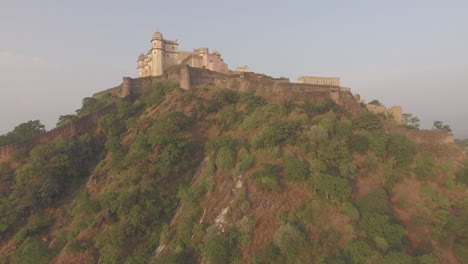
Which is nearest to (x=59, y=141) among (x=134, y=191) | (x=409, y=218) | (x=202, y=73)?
(x=134, y=191)

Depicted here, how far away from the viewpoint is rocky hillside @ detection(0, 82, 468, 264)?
15406 millimetres

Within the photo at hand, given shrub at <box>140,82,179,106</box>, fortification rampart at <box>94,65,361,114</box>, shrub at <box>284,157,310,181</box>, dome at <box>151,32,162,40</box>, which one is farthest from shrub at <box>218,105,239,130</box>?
dome at <box>151,32,162,40</box>

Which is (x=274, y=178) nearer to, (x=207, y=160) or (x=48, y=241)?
(x=207, y=160)

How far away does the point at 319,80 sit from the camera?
43812mm

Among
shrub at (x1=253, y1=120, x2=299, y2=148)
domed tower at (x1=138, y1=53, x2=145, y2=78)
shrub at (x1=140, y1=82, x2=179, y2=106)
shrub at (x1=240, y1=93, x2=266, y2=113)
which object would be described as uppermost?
domed tower at (x1=138, y1=53, x2=145, y2=78)

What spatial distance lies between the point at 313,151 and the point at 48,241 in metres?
15.5

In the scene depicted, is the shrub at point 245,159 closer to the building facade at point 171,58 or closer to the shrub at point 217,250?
the shrub at point 217,250

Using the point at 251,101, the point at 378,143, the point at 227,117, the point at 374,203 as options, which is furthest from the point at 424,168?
the point at 227,117

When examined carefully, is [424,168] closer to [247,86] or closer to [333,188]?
[333,188]

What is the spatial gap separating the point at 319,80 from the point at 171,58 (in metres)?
18.7

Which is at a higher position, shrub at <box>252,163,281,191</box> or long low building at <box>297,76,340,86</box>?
long low building at <box>297,76,340,86</box>

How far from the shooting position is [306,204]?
16.7 m

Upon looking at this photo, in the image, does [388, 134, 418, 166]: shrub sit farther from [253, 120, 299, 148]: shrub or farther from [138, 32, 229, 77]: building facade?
[138, 32, 229, 77]: building facade

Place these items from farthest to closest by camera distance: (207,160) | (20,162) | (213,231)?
1. (20,162)
2. (207,160)
3. (213,231)
